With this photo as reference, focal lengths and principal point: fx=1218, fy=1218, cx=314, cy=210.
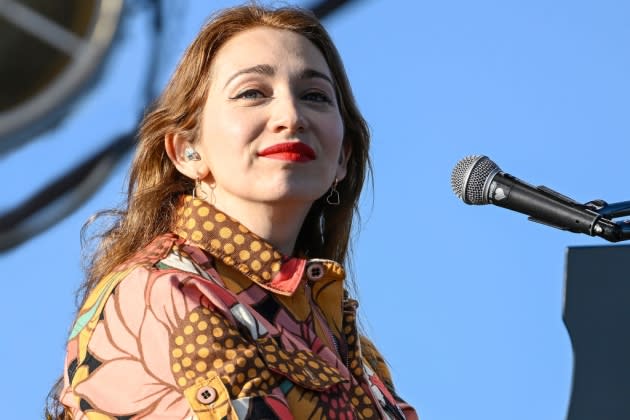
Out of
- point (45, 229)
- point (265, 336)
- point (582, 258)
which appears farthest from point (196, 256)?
point (45, 229)

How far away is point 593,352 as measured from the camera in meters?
1.35

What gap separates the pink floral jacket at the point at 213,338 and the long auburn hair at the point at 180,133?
0.28 feet

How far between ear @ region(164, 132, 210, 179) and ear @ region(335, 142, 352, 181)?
0.84 ft

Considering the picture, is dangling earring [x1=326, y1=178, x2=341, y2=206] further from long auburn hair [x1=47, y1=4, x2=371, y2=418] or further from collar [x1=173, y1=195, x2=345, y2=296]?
collar [x1=173, y1=195, x2=345, y2=296]

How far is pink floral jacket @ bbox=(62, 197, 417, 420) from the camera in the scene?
1496mm

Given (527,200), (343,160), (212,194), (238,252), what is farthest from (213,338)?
(343,160)

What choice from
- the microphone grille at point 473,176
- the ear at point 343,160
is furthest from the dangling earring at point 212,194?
the microphone grille at point 473,176

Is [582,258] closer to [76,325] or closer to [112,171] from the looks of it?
[76,325]

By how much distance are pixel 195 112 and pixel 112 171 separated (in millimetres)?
1496

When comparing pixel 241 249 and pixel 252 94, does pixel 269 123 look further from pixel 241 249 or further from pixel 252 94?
pixel 241 249

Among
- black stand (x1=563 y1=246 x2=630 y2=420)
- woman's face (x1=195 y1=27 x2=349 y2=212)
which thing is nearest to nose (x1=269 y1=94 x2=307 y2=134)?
woman's face (x1=195 y1=27 x2=349 y2=212)

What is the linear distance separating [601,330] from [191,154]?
28.9 inches

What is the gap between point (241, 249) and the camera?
1.71 m

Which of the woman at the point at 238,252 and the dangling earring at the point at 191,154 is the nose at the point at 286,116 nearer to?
the woman at the point at 238,252
